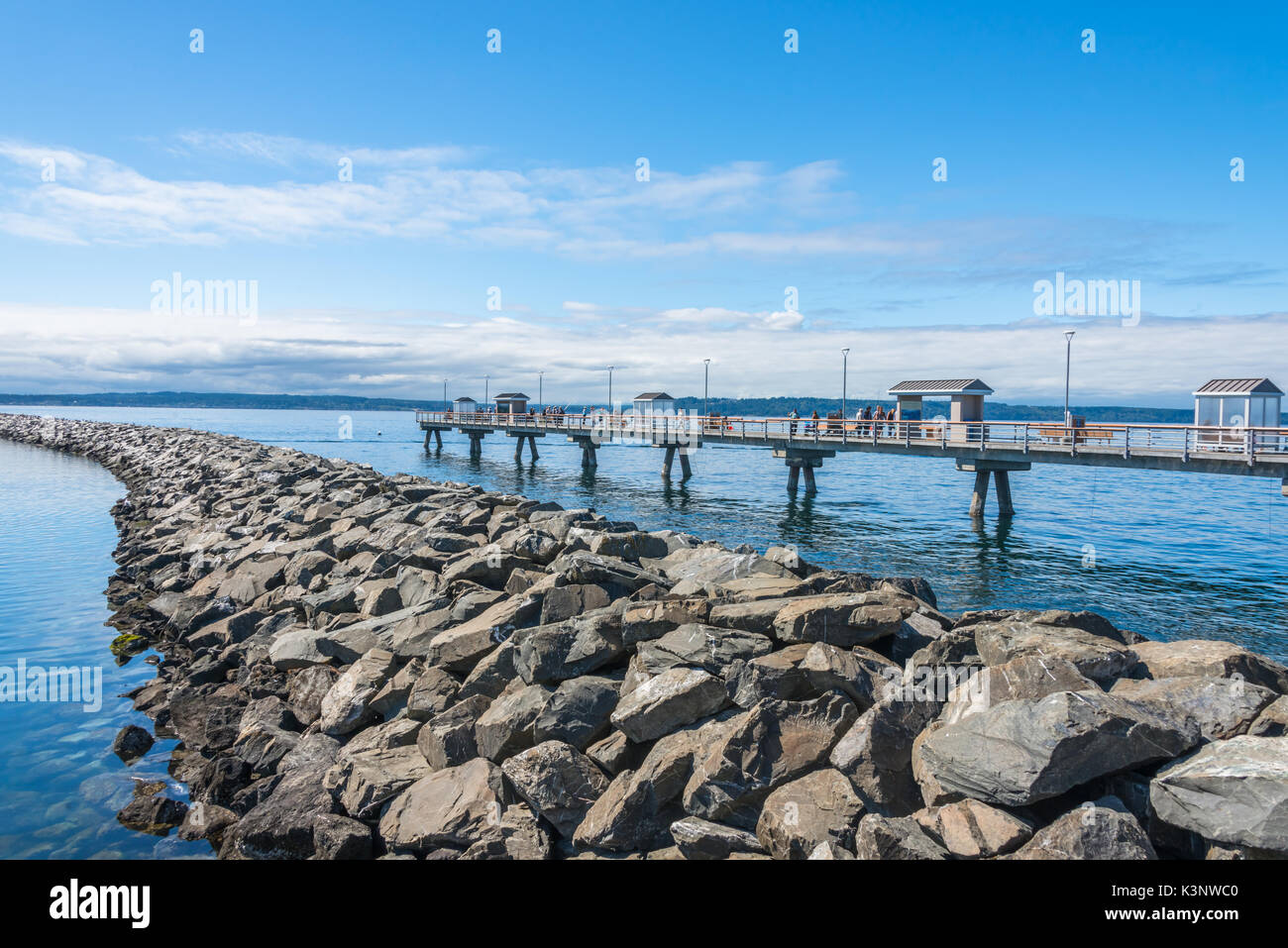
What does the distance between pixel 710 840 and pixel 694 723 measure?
3.74 feet

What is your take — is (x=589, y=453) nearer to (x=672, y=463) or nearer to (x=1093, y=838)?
(x=672, y=463)

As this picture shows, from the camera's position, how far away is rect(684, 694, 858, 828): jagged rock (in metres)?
5.58

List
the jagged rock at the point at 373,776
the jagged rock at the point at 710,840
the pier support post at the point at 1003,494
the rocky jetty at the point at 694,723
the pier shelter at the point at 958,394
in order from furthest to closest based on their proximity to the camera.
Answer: the pier shelter at the point at 958,394 → the pier support post at the point at 1003,494 → the jagged rock at the point at 373,776 → the jagged rock at the point at 710,840 → the rocky jetty at the point at 694,723

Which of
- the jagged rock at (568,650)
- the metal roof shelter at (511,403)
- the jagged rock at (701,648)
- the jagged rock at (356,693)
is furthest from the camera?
the metal roof shelter at (511,403)

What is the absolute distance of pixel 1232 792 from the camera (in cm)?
439

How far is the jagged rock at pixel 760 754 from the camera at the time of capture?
558 centimetres

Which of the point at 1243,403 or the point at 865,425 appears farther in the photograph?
the point at 865,425

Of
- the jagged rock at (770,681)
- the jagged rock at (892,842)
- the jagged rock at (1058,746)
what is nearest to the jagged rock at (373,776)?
the jagged rock at (770,681)

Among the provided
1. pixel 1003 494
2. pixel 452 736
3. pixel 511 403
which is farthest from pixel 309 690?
pixel 511 403

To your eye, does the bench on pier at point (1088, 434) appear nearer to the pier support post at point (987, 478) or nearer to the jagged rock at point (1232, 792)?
the pier support post at point (987, 478)

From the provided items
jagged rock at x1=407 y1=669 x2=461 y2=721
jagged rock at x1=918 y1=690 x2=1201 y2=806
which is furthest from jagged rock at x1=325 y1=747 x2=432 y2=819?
jagged rock at x1=918 y1=690 x2=1201 y2=806

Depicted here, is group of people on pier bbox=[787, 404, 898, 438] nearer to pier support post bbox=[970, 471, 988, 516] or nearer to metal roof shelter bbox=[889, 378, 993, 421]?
metal roof shelter bbox=[889, 378, 993, 421]

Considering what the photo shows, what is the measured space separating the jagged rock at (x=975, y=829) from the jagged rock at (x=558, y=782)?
8.23 feet

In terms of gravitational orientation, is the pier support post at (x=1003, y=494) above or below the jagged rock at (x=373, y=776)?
above
